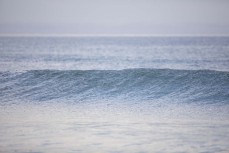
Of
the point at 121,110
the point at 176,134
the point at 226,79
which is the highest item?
the point at 226,79

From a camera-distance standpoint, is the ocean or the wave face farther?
the wave face

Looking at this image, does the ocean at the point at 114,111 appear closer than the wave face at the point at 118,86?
Yes

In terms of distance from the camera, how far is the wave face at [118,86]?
1581 centimetres

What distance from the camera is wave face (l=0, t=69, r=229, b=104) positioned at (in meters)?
15.8

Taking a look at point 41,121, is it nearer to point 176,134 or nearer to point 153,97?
point 176,134

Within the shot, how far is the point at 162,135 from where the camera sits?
30.5 ft

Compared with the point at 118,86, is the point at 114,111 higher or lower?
lower

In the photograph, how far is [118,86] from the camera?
18.9m

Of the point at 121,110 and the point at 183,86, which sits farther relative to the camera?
the point at 183,86

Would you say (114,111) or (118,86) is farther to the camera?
(118,86)

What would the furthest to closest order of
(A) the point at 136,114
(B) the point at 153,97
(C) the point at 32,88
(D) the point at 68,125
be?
(C) the point at 32,88 < (B) the point at 153,97 < (A) the point at 136,114 < (D) the point at 68,125

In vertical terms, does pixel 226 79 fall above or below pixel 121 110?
above

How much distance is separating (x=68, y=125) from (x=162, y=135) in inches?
99.1

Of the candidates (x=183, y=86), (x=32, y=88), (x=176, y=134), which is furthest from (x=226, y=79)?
(x=176, y=134)
